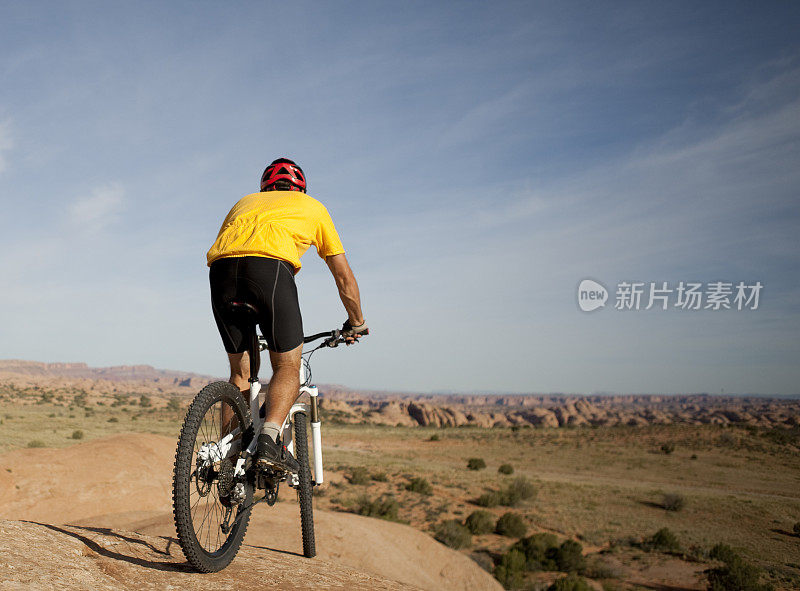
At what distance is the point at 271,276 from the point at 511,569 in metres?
13.9

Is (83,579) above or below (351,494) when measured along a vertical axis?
above

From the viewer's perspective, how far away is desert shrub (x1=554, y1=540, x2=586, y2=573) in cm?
1496

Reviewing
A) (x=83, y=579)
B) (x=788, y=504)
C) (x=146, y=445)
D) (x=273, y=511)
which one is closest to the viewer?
(x=83, y=579)

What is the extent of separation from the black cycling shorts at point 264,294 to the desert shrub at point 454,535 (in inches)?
585

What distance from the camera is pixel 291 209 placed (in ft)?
11.1

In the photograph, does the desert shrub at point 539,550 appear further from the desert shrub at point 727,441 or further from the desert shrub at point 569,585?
the desert shrub at point 727,441

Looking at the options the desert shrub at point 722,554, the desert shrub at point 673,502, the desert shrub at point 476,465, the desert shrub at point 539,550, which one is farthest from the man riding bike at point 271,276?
the desert shrub at point 476,465

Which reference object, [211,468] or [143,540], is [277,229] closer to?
[211,468]

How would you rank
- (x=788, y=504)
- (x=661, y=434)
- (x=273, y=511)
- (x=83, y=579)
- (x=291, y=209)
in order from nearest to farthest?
(x=83, y=579)
(x=291, y=209)
(x=273, y=511)
(x=788, y=504)
(x=661, y=434)

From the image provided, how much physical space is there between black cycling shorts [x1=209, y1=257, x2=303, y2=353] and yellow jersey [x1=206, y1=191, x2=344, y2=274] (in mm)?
63

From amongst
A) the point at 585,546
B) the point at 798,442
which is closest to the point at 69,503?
the point at 585,546

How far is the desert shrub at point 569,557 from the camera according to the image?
15.0 m

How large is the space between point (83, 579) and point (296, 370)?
1.54 metres

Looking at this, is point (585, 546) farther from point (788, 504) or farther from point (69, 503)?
point (69, 503)
